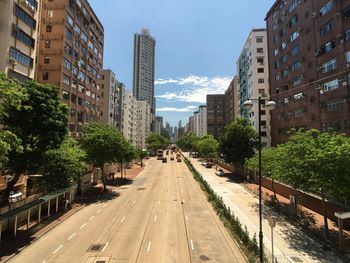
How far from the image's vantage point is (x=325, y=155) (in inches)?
798

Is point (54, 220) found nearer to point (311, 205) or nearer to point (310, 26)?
point (311, 205)

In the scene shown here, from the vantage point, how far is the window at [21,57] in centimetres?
3259

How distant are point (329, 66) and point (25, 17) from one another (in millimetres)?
44761

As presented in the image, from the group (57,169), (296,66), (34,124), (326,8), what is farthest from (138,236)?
(296,66)

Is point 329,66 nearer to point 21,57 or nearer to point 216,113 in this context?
point 21,57

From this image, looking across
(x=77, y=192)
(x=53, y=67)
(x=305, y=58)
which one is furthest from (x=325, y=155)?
(x=53, y=67)

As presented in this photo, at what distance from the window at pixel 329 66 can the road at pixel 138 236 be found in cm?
2896

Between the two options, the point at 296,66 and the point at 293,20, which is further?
the point at 293,20

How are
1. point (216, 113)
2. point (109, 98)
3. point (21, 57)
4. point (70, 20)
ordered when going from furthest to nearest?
point (216, 113) → point (109, 98) → point (70, 20) → point (21, 57)

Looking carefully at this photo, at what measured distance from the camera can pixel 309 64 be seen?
48.9 m

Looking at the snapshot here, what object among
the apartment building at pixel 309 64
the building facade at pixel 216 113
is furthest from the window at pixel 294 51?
the building facade at pixel 216 113

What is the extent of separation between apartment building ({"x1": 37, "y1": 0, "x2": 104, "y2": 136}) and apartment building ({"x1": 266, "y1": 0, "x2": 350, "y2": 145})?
148 feet

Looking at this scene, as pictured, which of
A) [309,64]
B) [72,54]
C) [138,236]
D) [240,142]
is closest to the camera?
[138,236]

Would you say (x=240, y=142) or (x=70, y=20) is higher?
(x=70, y=20)
